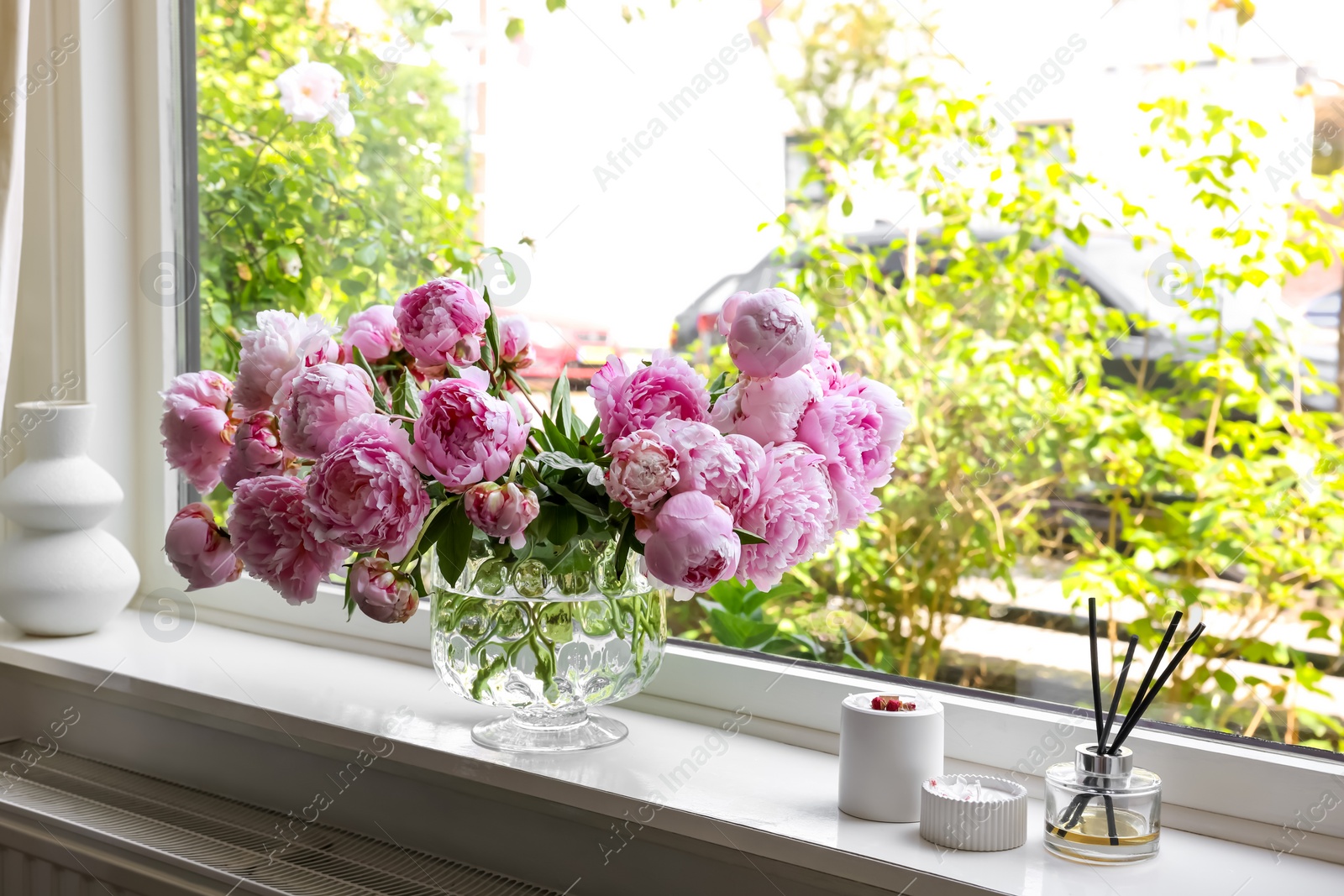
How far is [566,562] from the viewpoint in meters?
0.93

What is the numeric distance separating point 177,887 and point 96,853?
122 mm

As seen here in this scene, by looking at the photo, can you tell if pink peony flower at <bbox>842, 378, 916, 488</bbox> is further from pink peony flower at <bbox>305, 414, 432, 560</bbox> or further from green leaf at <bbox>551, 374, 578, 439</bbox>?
pink peony flower at <bbox>305, 414, 432, 560</bbox>

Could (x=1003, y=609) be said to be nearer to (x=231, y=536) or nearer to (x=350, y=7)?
(x=231, y=536)

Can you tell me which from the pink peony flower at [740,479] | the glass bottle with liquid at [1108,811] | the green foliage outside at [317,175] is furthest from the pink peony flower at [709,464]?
the green foliage outside at [317,175]

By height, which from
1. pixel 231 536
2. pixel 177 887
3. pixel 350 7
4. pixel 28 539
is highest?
pixel 350 7

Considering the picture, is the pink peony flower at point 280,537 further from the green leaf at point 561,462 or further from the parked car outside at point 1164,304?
the parked car outside at point 1164,304

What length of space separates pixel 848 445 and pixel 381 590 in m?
0.36

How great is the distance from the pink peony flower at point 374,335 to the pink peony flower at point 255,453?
97 mm

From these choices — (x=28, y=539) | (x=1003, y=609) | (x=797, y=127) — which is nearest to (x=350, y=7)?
(x=797, y=127)

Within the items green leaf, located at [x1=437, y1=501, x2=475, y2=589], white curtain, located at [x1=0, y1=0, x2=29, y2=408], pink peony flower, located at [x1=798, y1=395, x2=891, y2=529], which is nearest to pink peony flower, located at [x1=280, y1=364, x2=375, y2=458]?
green leaf, located at [x1=437, y1=501, x2=475, y2=589]

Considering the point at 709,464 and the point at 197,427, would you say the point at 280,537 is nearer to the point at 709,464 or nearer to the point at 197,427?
the point at 197,427

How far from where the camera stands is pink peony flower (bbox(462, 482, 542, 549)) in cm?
76

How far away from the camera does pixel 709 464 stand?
74cm

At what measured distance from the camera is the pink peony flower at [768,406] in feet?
2.62
